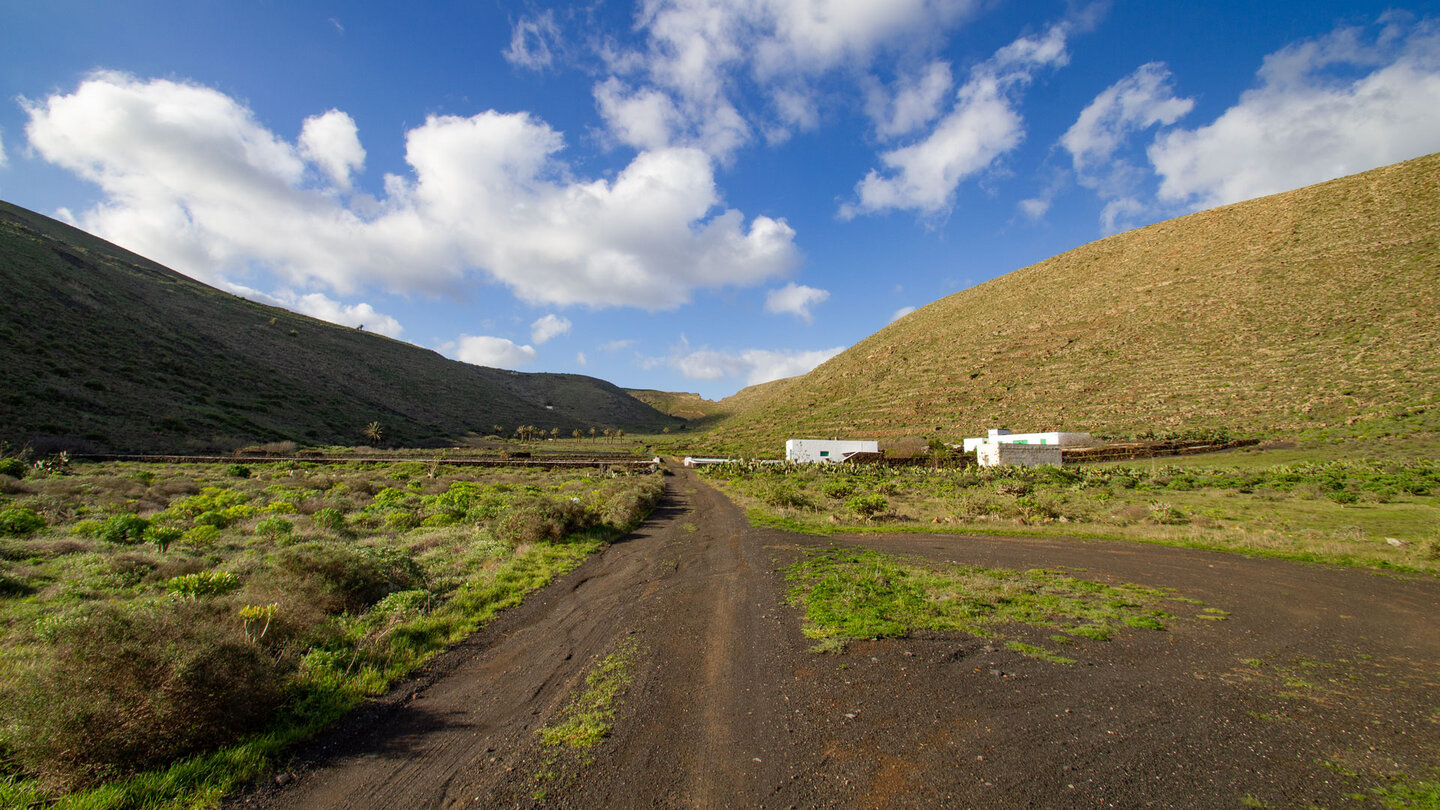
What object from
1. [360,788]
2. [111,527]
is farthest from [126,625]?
[111,527]

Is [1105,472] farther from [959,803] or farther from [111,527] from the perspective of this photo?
[111,527]

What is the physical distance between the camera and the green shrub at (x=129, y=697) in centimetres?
405

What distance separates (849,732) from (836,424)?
224ft

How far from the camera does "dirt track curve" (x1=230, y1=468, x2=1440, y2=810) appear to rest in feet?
14.3

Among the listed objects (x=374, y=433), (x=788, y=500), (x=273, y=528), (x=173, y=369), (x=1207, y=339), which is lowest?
(x=273, y=528)

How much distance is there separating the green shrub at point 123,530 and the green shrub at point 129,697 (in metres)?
9.85

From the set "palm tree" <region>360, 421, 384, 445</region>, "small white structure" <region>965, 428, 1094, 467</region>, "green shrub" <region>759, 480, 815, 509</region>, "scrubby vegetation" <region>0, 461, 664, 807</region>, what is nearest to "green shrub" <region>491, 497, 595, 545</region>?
"scrubby vegetation" <region>0, 461, 664, 807</region>

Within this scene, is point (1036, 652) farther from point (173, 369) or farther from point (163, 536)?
point (173, 369)

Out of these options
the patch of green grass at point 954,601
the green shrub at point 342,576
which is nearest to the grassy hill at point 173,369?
the green shrub at point 342,576

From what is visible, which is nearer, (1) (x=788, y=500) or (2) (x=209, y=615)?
(2) (x=209, y=615)

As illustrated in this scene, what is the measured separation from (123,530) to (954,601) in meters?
18.5

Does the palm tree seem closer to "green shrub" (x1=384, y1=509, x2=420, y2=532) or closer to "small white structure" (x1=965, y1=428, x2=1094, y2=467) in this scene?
"green shrub" (x1=384, y1=509, x2=420, y2=532)

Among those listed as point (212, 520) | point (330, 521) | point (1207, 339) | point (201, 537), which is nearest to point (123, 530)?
point (201, 537)

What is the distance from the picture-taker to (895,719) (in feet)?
18.0
